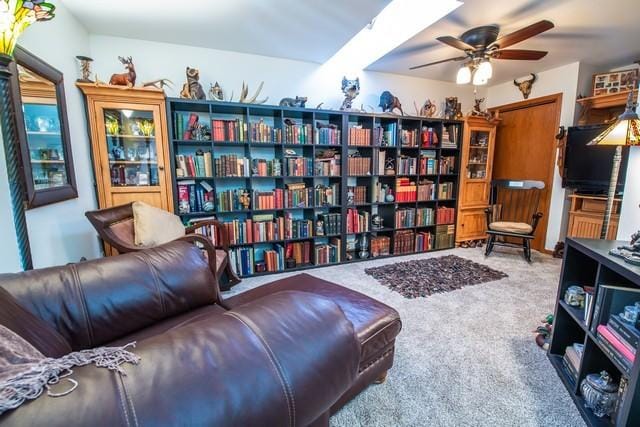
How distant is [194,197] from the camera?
2.79m

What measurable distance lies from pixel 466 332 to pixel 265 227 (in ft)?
6.75

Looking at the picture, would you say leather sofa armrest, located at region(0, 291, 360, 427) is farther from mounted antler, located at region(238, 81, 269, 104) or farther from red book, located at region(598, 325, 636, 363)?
mounted antler, located at region(238, 81, 269, 104)

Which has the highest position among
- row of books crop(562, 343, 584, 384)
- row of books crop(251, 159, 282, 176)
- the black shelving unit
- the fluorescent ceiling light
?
the fluorescent ceiling light

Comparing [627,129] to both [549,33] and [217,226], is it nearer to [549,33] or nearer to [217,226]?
[549,33]

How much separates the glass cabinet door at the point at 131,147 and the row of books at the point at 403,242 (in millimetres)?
2794

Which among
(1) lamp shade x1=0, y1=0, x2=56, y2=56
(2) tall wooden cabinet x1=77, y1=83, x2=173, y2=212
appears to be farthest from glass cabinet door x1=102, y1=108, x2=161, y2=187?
(1) lamp shade x1=0, y1=0, x2=56, y2=56

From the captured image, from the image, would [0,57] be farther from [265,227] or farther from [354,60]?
[354,60]

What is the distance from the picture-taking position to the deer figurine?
234 centimetres

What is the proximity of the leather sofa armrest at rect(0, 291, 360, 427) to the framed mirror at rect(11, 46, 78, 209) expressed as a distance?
5.22 ft

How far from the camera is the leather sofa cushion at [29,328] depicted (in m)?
0.80

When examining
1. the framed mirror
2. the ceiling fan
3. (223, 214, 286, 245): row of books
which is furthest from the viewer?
(223, 214, 286, 245): row of books

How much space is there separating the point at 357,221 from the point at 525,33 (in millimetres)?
2243

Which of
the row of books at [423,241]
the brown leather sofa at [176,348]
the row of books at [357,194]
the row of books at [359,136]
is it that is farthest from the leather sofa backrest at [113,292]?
the row of books at [423,241]

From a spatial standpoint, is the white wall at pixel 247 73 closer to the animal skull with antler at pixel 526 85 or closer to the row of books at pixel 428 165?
the row of books at pixel 428 165
